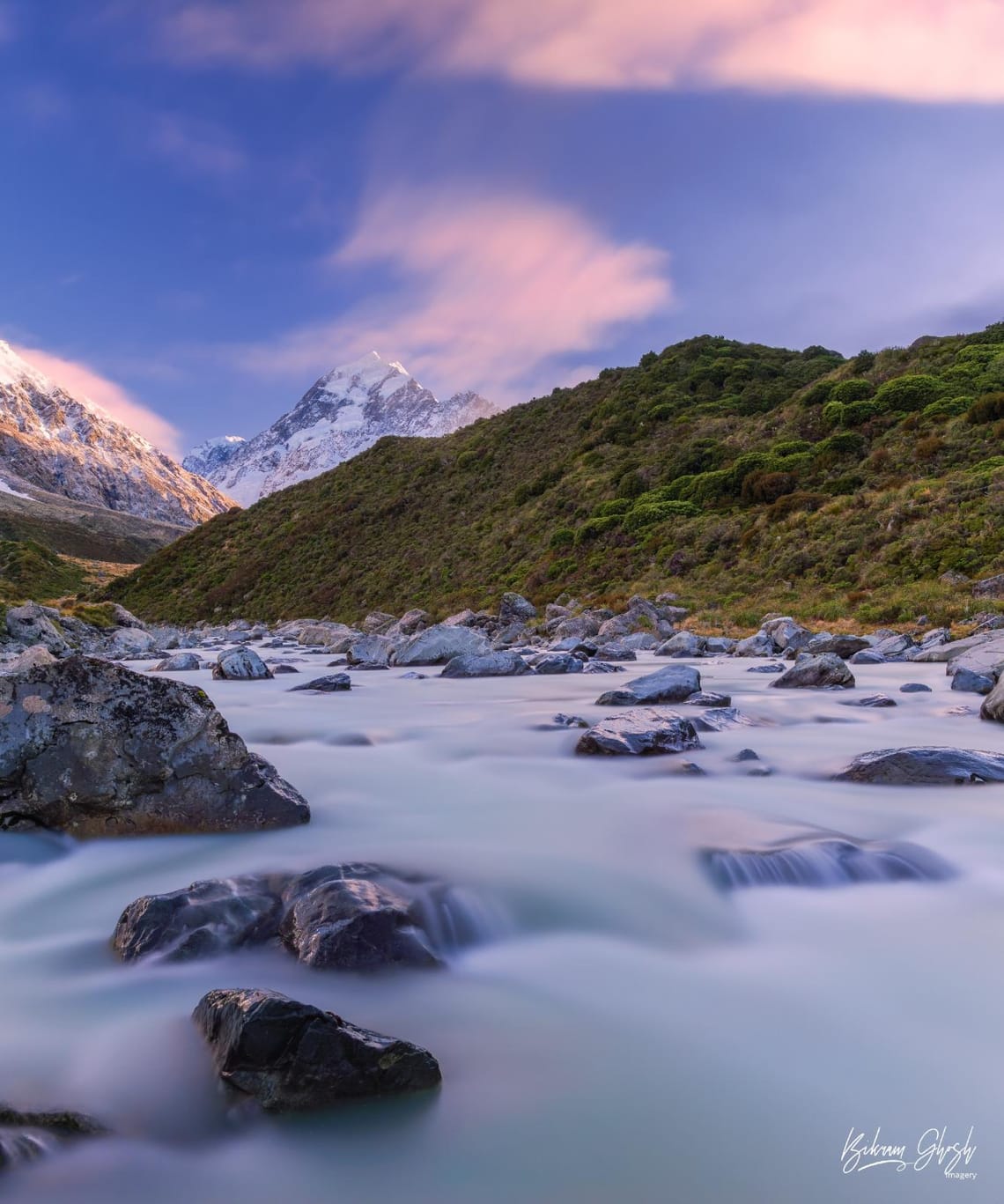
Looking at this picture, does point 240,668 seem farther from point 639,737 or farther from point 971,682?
point 971,682

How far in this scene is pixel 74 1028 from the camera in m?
2.53

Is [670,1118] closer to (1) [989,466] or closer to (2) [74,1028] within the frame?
(2) [74,1028]

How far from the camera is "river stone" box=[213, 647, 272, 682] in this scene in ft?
47.3

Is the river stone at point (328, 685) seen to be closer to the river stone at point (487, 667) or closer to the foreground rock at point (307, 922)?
the river stone at point (487, 667)

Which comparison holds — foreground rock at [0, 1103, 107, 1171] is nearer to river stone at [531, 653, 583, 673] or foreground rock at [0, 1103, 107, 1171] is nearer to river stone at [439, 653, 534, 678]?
river stone at [439, 653, 534, 678]

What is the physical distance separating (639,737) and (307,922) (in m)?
3.86

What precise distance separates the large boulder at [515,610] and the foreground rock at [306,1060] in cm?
2355

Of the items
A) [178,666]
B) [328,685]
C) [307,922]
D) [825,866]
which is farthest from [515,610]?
[307,922]

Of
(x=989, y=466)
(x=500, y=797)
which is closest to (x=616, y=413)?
(x=989, y=466)

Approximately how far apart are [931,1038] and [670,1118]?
95 centimetres

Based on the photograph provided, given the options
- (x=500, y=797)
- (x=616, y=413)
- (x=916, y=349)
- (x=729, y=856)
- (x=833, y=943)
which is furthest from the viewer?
(x=616, y=413)

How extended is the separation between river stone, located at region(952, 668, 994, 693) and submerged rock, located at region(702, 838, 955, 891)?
20.8ft

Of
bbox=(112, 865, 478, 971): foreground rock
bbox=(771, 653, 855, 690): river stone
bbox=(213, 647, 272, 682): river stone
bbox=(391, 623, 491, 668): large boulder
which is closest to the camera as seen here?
bbox=(112, 865, 478, 971): foreground rock

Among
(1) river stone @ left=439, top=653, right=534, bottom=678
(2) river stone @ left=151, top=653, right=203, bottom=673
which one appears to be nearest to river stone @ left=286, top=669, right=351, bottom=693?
(1) river stone @ left=439, top=653, right=534, bottom=678
